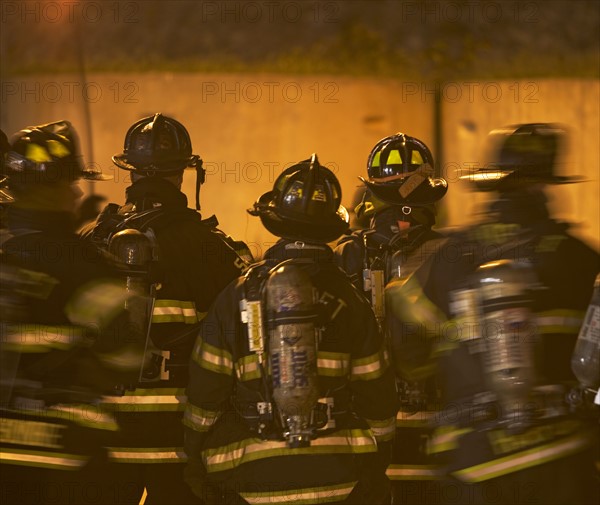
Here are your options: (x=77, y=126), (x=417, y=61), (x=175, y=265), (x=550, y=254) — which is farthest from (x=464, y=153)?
(x=550, y=254)

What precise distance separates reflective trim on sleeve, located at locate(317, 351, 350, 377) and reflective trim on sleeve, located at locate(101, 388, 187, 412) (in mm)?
1227

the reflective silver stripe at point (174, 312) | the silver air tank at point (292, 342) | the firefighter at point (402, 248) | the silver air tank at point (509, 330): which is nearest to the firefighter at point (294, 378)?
the silver air tank at point (292, 342)

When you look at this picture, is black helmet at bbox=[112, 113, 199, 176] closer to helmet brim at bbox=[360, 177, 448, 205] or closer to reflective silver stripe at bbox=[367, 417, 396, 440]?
helmet brim at bbox=[360, 177, 448, 205]

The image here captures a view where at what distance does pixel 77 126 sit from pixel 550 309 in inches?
311

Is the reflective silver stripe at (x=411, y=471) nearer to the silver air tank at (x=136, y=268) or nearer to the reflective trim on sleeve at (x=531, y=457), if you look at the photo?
the silver air tank at (x=136, y=268)

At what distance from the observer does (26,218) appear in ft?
12.1

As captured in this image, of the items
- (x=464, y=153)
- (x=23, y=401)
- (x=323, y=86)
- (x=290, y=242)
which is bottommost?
(x=23, y=401)

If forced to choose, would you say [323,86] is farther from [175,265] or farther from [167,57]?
[175,265]

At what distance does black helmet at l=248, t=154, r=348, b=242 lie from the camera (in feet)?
12.4

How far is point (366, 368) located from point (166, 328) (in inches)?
48.1

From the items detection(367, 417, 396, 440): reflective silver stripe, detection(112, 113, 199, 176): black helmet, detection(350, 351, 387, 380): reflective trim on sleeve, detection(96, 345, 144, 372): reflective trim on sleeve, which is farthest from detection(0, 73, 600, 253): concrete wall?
detection(350, 351, 387, 380): reflective trim on sleeve

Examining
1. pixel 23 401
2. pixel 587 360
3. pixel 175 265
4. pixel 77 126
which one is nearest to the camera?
pixel 587 360

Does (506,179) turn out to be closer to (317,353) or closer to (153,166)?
(317,353)

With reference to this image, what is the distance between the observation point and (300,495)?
3588 millimetres
